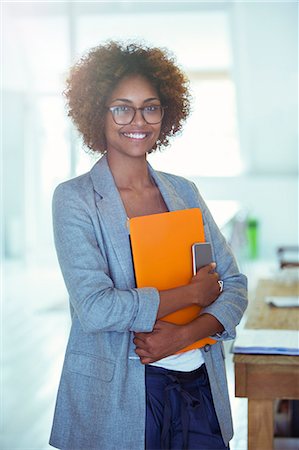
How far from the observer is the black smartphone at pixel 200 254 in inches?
68.9

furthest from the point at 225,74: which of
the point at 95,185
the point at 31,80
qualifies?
the point at 95,185

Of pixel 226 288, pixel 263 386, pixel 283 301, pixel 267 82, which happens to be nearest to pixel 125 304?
pixel 226 288

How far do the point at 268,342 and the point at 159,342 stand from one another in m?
0.70

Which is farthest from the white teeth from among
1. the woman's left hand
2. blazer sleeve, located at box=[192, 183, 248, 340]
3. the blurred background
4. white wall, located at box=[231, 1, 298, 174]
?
white wall, located at box=[231, 1, 298, 174]

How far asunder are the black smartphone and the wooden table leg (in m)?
0.57

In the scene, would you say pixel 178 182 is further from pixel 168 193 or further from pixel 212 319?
pixel 212 319

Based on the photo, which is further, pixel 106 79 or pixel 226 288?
pixel 226 288

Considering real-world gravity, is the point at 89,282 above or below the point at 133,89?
below

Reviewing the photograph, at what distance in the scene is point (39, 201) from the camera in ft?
29.7

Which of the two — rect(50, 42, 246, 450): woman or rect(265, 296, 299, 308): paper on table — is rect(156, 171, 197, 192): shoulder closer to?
rect(50, 42, 246, 450): woman

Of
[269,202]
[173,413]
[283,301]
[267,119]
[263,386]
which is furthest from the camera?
[269,202]

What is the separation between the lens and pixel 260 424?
2.15 m

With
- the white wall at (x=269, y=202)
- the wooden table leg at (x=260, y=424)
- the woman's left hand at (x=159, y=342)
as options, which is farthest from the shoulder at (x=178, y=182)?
the white wall at (x=269, y=202)

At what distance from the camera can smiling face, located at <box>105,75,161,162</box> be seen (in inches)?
67.1
